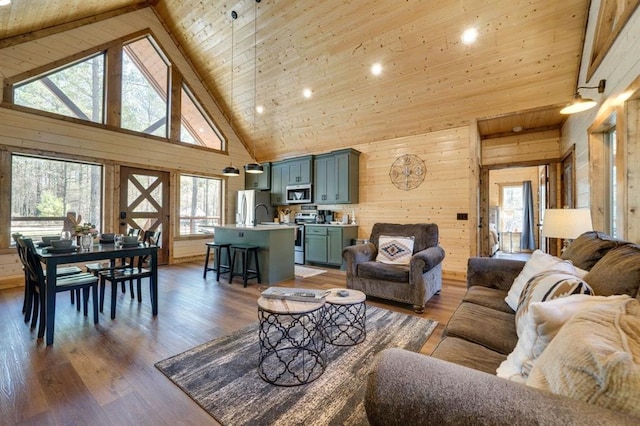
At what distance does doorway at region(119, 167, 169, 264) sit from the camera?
5.48m

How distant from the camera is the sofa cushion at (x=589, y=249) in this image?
1723 millimetres

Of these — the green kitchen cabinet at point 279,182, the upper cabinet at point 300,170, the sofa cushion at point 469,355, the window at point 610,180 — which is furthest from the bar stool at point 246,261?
the window at point 610,180

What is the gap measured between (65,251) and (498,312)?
12.0ft

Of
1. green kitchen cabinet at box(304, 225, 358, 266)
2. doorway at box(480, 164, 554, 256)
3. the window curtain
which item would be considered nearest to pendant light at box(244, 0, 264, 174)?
green kitchen cabinet at box(304, 225, 358, 266)

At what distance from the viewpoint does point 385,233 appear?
12.8 ft

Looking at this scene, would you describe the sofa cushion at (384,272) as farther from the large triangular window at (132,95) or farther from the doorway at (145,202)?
the large triangular window at (132,95)

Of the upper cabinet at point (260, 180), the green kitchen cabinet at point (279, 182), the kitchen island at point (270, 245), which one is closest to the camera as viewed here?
the kitchen island at point (270, 245)

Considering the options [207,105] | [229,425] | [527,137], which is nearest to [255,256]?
[229,425]

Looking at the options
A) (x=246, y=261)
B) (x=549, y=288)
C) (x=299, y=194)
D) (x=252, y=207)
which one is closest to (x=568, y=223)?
(x=549, y=288)

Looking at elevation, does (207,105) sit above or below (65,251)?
above

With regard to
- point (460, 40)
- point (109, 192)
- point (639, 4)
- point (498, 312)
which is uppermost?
point (460, 40)

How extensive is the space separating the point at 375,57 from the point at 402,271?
329cm

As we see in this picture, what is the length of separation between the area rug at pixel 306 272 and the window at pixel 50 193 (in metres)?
3.75

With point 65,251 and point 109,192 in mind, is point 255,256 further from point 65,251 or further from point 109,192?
point 109,192
